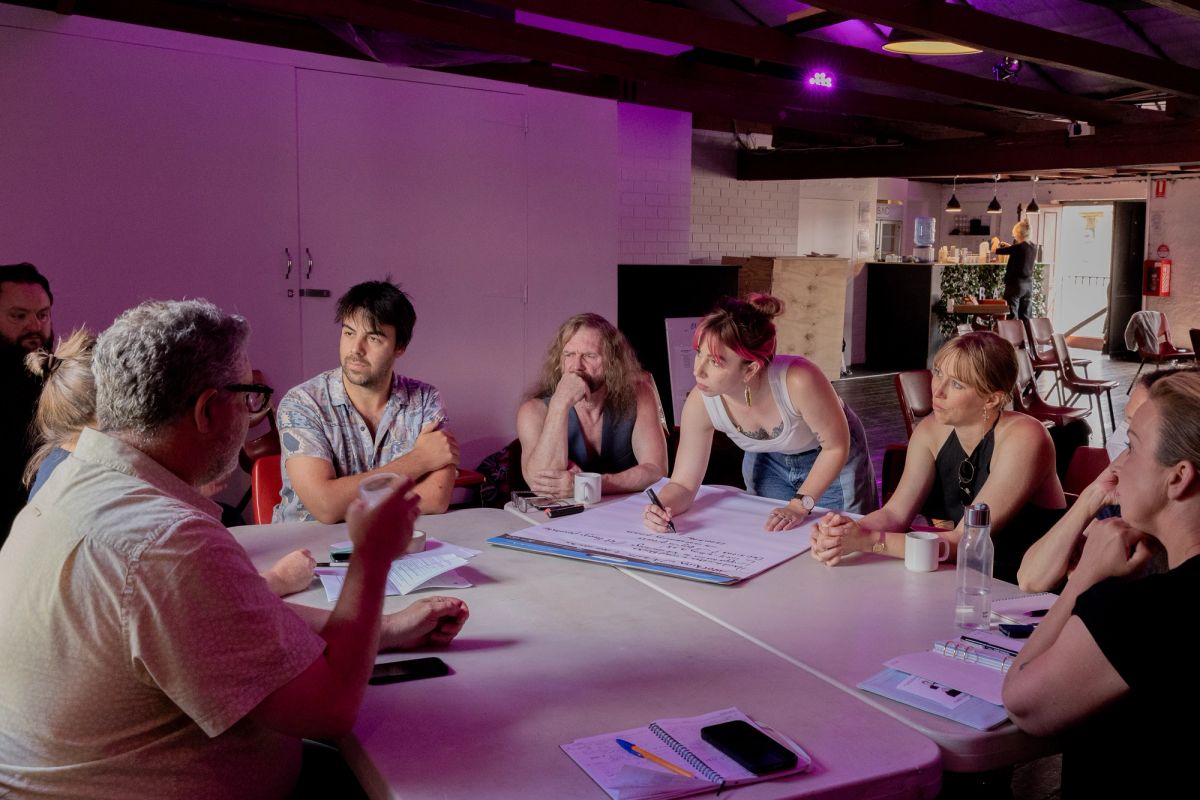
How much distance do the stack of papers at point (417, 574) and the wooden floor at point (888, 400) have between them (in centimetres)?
498

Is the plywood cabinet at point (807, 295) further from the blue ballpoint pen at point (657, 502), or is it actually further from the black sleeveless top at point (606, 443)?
the blue ballpoint pen at point (657, 502)

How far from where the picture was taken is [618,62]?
6730 mm

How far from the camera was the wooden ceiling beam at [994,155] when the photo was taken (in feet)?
28.4

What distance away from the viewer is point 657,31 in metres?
5.36

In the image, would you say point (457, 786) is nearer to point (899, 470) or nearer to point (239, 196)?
point (899, 470)

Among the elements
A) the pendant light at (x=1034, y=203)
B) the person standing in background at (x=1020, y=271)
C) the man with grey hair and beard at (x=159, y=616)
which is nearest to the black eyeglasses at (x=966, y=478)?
the man with grey hair and beard at (x=159, y=616)

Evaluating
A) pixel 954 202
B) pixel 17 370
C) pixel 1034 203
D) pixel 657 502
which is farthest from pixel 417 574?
pixel 1034 203

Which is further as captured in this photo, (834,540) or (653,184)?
(653,184)

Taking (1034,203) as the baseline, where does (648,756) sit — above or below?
below

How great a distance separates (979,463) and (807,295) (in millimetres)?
9027

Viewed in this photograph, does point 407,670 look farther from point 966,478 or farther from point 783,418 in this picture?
point 783,418

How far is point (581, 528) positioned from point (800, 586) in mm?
690

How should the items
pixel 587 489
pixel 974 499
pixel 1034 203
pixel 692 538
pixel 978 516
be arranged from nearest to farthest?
1. pixel 978 516
2. pixel 692 538
3. pixel 974 499
4. pixel 587 489
5. pixel 1034 203

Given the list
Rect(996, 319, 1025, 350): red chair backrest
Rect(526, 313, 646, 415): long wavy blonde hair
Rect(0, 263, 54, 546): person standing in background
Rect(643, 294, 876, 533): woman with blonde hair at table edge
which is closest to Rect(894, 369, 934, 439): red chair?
Rect(643, 294, 876, 533): woman with blonde hair at table edge
